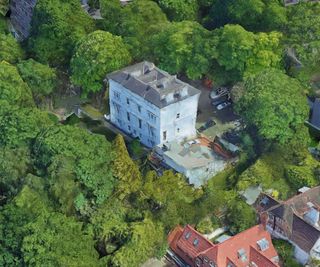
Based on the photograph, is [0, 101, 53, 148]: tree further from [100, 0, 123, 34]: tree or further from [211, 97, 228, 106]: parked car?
[211, 97, 228, 106]: parked car

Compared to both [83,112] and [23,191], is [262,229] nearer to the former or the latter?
[23,191]

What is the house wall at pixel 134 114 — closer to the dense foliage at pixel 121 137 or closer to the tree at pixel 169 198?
the dense foliage at pixel 121 137

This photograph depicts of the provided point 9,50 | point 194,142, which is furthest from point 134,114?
point 9,50

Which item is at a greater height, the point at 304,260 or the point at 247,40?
the point at 247,40

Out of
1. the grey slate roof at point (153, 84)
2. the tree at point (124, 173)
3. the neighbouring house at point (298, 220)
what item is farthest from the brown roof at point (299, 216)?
the grey slate roof at point (153, 84)

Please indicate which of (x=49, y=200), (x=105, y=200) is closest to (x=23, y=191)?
(x=49, y=200)

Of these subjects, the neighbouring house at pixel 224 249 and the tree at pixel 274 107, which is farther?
the tree at pixel 274 107

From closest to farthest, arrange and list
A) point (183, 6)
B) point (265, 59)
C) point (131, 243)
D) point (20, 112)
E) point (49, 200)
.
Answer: point (131, 243) < point (49, 200) < point (20, 112) < point (265, 59) < point (183, 6)
